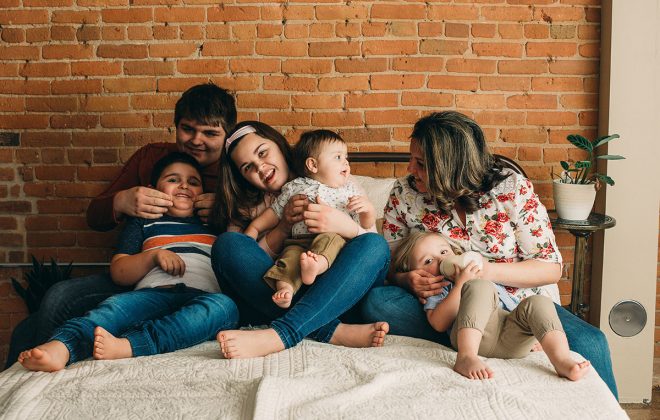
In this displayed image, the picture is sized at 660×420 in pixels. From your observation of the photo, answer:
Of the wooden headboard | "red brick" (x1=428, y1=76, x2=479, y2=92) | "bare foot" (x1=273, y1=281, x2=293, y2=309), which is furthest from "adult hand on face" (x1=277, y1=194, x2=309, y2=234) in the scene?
"red brick" (x1=428, y1=76, x2=479, y2=92)

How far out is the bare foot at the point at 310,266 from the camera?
191cm

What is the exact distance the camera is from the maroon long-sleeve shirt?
2.69 metres

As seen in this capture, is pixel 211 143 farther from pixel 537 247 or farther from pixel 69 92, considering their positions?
pixel 537 247

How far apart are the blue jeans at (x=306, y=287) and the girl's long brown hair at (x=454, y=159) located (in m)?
0.28

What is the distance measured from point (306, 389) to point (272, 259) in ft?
2.29

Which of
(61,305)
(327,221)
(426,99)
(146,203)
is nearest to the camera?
(327,221)

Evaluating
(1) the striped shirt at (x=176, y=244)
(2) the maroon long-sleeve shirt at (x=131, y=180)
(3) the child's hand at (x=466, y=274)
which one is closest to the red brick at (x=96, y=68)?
(2) the maroon long-sleeve shirt at (x=131, y=180)

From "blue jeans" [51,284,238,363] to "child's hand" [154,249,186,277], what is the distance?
0.27 feet

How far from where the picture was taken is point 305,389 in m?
1.54

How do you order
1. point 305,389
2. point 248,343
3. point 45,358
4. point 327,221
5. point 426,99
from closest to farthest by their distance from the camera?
point 305,389, point 45,358, point 248,343, point 327,221, point 426,99

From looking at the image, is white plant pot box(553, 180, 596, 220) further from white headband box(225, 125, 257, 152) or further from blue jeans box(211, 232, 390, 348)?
white headband box(225, 125, 257, 152)

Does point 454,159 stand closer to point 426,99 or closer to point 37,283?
point 426,99

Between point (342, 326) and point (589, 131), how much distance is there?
1802 mm

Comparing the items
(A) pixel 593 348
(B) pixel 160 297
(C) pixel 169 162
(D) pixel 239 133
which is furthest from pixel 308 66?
(A) pixel 593 348
